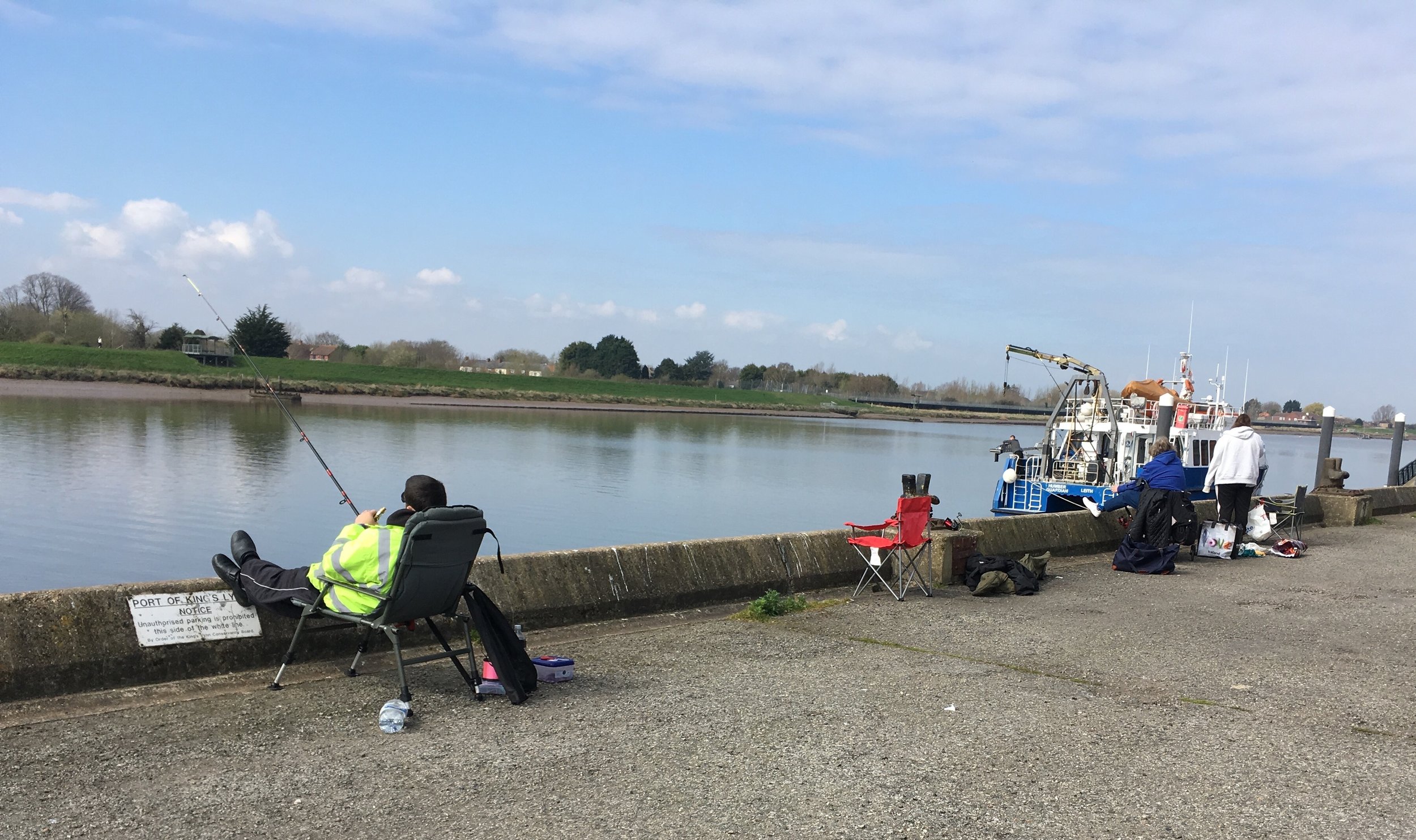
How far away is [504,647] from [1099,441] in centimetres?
2843

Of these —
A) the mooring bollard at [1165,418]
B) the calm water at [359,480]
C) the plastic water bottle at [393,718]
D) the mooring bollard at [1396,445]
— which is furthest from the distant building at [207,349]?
the plastic water bottle at [393,718]

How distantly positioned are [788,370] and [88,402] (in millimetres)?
125665

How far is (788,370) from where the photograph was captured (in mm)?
183250

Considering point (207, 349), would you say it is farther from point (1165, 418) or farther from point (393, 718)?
point (393, 718)

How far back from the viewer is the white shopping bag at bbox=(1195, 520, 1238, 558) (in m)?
12.3

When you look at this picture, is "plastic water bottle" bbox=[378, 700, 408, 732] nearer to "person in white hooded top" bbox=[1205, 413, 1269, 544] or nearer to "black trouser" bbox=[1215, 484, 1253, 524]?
"person in white hooded top" bbox=[1205, 413, 1269, 544]

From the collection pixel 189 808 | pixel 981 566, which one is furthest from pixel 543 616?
pixel 981 566

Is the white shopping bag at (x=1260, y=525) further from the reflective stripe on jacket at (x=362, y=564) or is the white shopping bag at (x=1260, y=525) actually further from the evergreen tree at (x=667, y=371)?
the evergreen tree at (x=667, y=371)

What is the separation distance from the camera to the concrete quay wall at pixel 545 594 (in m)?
5.36

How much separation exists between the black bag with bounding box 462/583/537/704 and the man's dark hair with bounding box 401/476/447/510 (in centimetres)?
53

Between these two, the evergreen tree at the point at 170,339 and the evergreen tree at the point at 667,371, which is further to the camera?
the evergreen tree at the point at 667,371

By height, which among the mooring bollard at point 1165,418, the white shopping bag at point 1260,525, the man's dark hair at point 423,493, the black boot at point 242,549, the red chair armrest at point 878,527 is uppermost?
the mooring bollard at point 1165,418

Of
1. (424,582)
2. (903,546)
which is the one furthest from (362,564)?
(903,546)

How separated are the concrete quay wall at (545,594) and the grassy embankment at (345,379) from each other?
5124 cm
